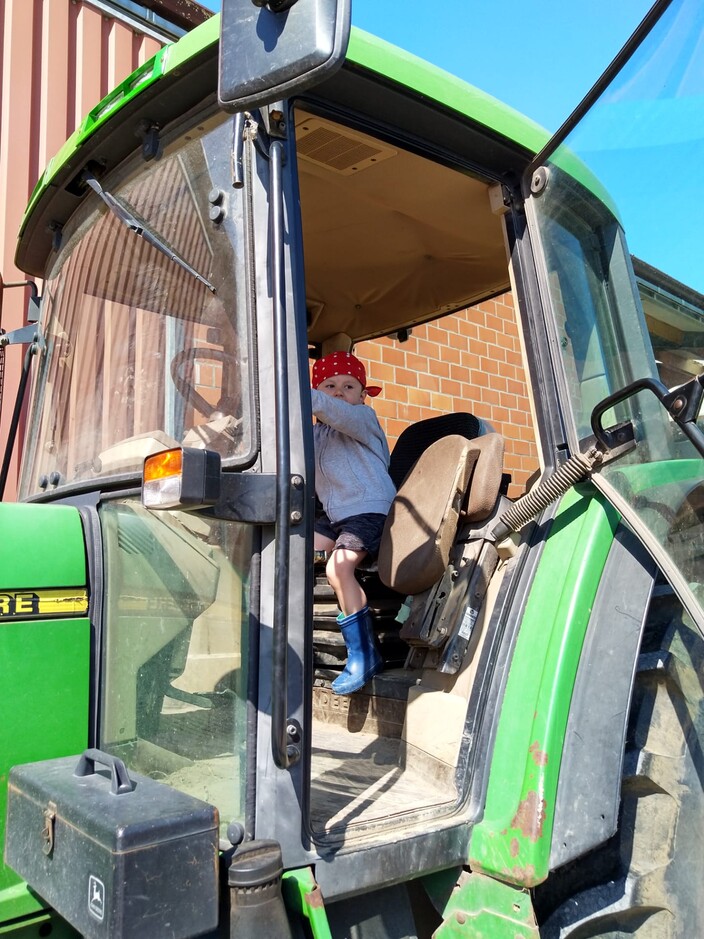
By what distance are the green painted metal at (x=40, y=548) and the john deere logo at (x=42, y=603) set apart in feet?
0.05

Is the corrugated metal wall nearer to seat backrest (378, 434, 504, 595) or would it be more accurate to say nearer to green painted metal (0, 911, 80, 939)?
seat backrest (378, 434, 504, 595)

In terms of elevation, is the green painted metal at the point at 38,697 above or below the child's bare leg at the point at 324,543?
below

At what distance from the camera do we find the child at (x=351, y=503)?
2.27 metres

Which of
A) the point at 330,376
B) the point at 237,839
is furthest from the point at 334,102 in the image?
the point at 237,839

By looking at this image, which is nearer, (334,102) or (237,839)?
(237,839)

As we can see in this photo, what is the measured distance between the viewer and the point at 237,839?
1.36 meters

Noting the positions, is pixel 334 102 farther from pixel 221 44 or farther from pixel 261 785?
pixel 261 785

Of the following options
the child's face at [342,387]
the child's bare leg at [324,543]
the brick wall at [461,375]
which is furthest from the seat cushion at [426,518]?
the brick wall at [461,375]

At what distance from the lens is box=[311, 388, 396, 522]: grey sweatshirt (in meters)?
2.54

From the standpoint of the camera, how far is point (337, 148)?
6.57ft

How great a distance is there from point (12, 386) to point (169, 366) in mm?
3069

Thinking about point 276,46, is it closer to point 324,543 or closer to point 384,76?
point 384,76

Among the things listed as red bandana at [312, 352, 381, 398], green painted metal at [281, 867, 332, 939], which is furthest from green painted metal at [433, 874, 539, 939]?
red bandana at [312, 352, 381, 398]

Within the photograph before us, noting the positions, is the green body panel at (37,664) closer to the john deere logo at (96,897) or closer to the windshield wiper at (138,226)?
the john deere logo at (96,897)
